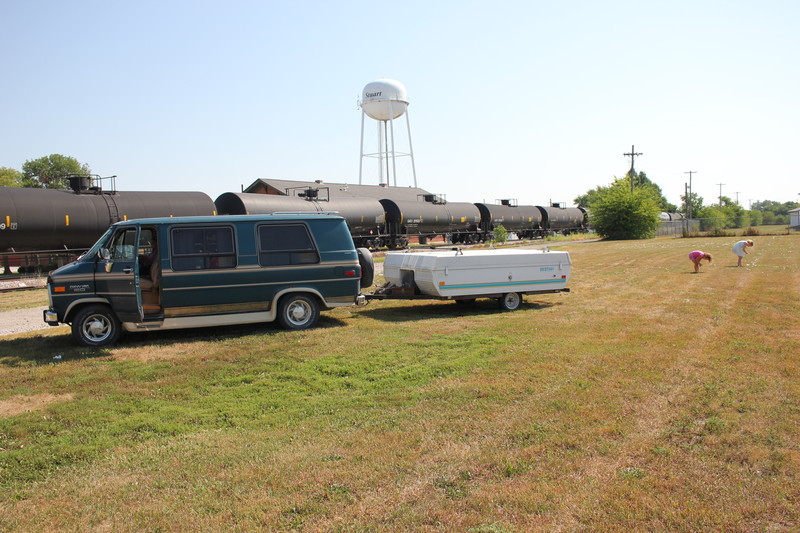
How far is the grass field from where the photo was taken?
4250 millimetres

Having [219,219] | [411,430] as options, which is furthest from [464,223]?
[411,430]

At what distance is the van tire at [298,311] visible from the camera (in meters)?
11.1

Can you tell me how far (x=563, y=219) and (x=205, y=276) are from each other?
177 feet

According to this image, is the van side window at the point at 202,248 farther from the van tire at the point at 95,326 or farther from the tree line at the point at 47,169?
the tree line at the point at 47,169

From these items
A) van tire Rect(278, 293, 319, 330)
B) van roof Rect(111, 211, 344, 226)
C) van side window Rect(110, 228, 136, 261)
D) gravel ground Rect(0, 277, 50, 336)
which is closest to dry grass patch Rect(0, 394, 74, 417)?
van side window Rect(110, 228, 136, 261)

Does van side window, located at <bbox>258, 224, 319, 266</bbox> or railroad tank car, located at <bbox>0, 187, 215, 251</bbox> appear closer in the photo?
van side window, located at <bbox>258, 224, 319, 266</bbox>

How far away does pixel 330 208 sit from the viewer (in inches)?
1261

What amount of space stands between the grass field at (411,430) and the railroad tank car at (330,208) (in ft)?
56.3

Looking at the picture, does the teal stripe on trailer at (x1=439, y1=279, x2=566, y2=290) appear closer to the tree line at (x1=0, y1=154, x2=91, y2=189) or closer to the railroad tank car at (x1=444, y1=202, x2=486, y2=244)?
the railroad tank car at (x1=444, y1=202, x2=486, y2=244)

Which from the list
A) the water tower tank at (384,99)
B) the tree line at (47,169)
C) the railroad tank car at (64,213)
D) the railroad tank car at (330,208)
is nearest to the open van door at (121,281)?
the railroad tank car at (64,213)

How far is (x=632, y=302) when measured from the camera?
13.6 metres

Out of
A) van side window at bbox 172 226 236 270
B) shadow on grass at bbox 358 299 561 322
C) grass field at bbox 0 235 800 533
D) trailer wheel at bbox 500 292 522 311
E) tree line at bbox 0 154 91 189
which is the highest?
tree line at bbox 0 154 91 189

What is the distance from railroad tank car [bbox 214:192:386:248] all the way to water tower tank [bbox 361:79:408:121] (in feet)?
114

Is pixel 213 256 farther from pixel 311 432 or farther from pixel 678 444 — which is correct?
pixel 678 444
